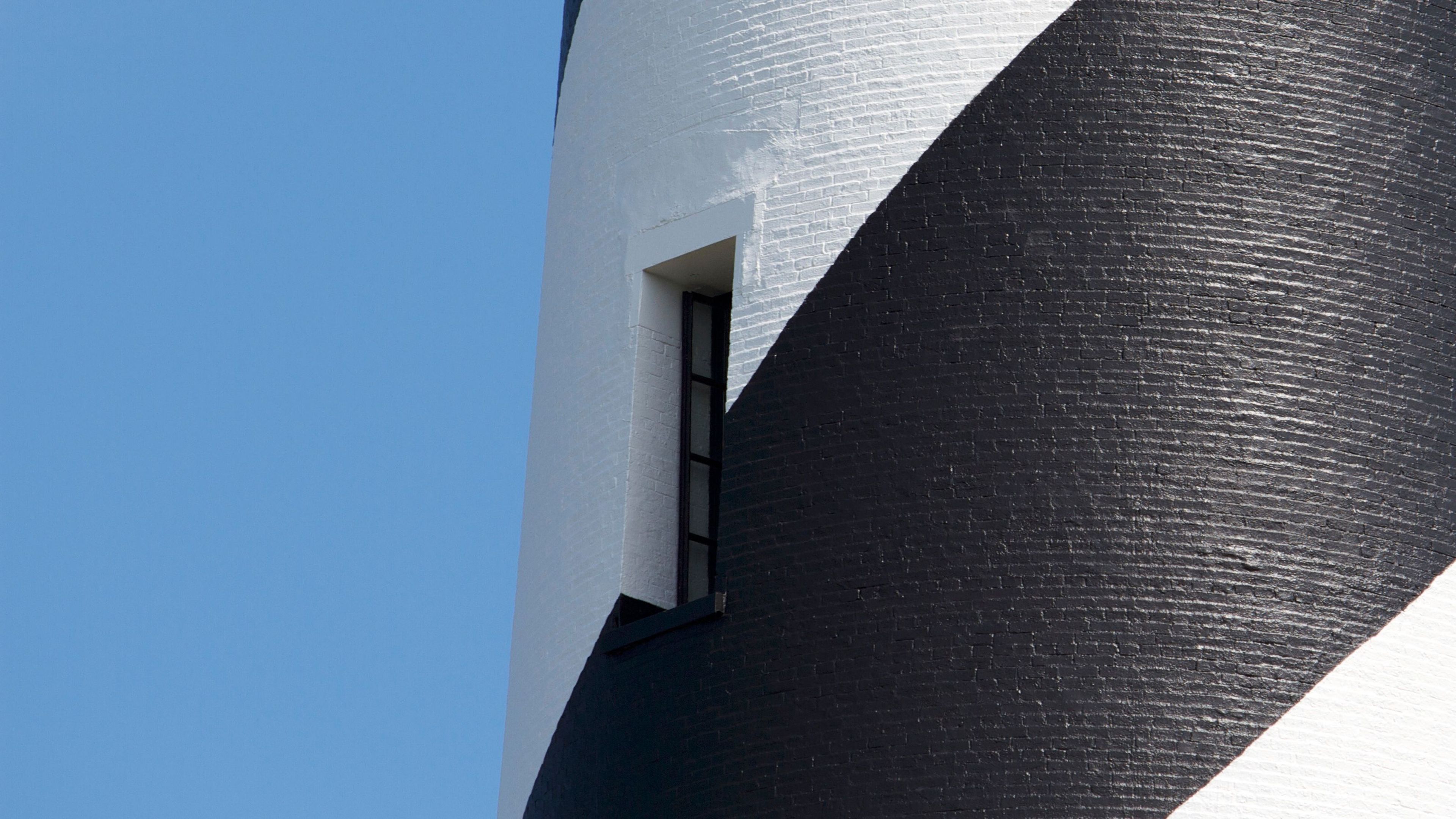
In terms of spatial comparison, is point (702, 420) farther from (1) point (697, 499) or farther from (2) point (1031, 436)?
(2) point (1031, 436)

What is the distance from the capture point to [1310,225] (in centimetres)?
1122

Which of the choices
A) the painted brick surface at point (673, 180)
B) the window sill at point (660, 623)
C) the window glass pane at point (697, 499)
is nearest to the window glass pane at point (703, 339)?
the painted brick surface at point (673, 180)

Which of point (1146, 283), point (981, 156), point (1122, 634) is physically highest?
point (981, 156)

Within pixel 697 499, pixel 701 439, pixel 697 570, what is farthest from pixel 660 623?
pixel 701 439

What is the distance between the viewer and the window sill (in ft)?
36.9

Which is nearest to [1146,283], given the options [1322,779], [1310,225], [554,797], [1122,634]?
[1310,225]

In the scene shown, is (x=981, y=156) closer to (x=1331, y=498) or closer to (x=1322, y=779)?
(x=1331, y=498)

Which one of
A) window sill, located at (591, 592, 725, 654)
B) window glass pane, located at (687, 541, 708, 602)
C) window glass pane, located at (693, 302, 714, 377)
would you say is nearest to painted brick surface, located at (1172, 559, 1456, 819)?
window sill, located at (591, 592, 725, 654)

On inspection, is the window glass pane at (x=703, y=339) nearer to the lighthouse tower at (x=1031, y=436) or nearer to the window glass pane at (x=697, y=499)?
the lighthouse tower at (x=1031, y=436)

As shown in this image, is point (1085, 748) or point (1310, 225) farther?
point (1310, 225)

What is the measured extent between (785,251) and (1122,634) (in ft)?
9.22

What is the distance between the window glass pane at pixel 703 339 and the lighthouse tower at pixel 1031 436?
101 mm

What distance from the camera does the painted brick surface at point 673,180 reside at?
11742 mm

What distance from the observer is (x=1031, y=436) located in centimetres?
1082
